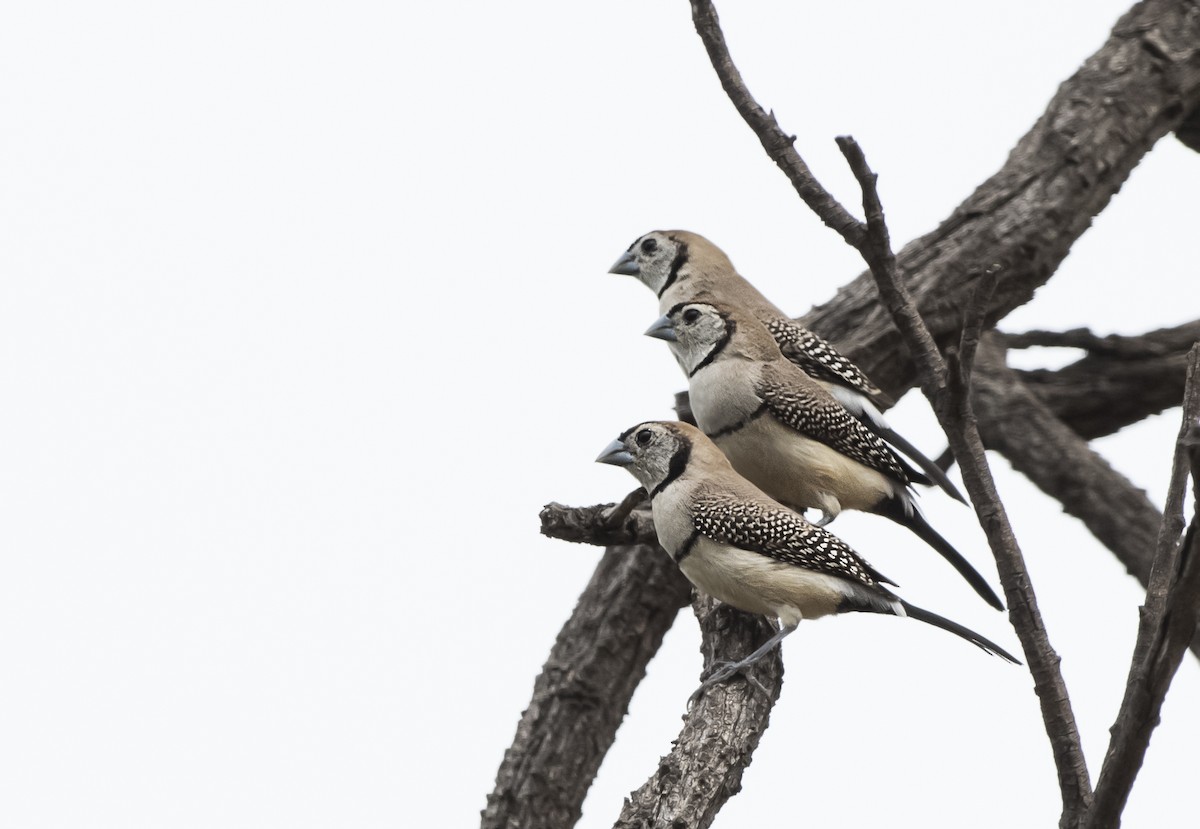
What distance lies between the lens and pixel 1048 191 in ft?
23.3

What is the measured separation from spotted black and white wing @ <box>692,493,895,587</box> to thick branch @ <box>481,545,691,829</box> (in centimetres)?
185

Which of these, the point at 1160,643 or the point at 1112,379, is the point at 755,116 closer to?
the point at 1160,643

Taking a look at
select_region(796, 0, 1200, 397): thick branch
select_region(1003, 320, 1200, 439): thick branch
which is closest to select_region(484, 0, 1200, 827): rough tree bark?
select_region(796, 0, 1200, 397): thick branch

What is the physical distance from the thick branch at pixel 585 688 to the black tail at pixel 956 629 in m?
1.88

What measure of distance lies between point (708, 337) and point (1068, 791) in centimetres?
235

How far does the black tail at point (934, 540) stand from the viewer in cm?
532

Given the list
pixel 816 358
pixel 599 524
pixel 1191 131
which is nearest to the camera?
pixel 599 524

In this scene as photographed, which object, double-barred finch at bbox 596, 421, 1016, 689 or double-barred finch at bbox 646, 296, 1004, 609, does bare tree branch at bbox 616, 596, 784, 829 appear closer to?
double-barred finch at bbox 596, 421, 1016, 689

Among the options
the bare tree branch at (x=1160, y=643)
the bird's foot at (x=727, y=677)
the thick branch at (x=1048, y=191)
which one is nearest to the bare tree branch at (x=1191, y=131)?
the thick branch at (x=1048, y=191)

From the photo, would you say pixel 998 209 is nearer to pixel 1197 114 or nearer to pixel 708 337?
pixel 1197 114

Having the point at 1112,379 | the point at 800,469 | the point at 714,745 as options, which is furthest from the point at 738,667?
the point at 1112,379

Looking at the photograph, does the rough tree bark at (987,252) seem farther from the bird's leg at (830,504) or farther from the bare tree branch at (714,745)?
the bare tree branch at (714,745)

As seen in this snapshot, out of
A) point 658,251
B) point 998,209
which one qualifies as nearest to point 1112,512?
point 998,209

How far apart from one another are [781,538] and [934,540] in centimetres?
108
